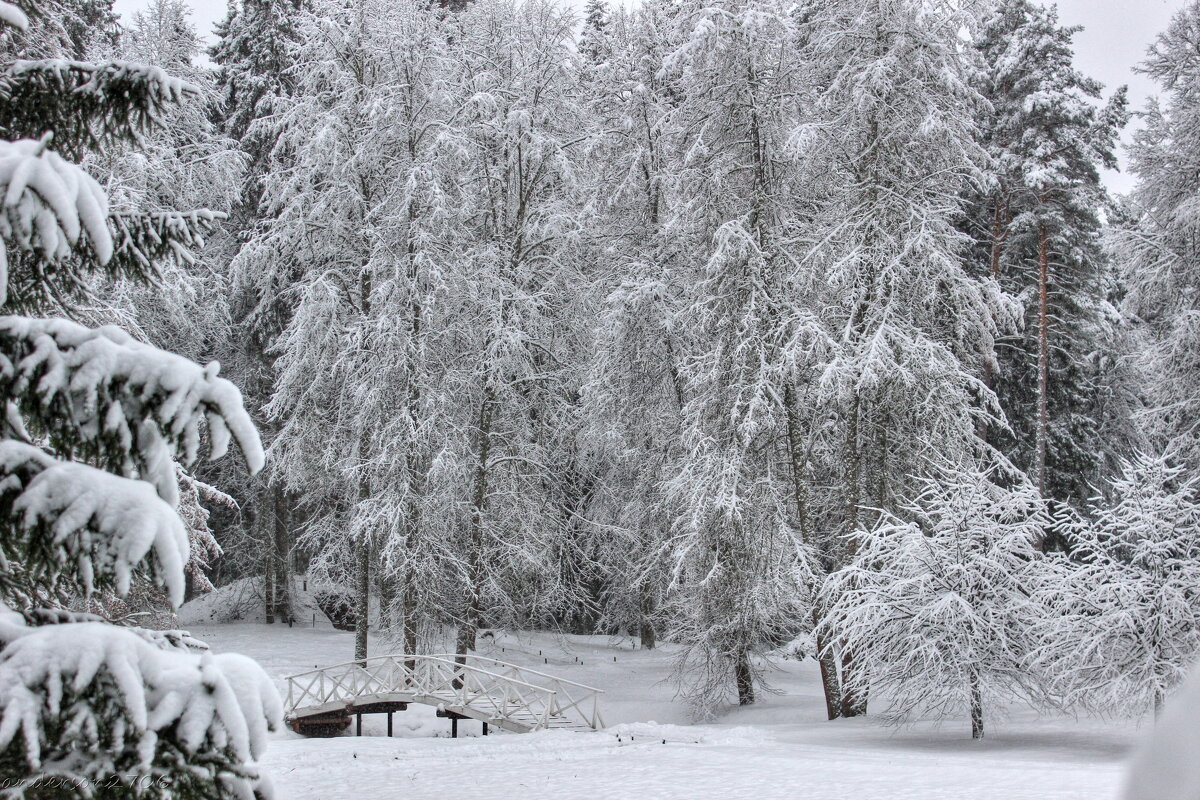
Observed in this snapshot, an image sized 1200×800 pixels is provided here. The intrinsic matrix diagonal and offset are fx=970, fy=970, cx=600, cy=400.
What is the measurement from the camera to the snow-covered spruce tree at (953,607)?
42.8 feet

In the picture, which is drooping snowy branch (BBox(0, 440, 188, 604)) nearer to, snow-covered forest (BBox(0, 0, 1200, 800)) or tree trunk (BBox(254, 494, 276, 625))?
snow-covered forest (BBox(0, 0, 1200, 800))

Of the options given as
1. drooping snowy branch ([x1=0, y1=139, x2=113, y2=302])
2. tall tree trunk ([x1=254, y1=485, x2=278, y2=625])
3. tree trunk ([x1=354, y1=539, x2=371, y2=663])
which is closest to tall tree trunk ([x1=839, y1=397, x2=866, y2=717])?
tree trunk ([x1=354, y1=539, x2=371, y2=663])

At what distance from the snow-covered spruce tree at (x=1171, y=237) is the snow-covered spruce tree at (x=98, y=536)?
18.3 metres

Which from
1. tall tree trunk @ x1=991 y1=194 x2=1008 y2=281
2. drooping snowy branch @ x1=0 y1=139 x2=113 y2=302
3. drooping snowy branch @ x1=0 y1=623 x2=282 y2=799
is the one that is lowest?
drooping snowy branch @ x1=0 y1=623 x2=282 y2=799

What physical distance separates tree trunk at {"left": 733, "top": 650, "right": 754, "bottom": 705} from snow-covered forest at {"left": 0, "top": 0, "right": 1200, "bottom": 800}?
0.07m

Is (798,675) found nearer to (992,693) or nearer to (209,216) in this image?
(992,693)

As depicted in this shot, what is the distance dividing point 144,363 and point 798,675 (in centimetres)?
2194

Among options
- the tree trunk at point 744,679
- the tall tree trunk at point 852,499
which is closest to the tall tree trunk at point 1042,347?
the tall tree trunk at point 852,499

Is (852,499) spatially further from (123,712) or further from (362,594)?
(123,712)

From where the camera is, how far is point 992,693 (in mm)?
12859

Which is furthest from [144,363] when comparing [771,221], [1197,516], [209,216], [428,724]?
[428,724]

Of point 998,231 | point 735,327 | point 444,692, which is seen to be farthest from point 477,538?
point 998,231

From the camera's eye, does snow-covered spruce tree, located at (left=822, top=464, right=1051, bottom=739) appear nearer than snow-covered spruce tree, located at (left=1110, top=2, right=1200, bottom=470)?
Yes

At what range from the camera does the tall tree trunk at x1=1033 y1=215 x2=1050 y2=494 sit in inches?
899
